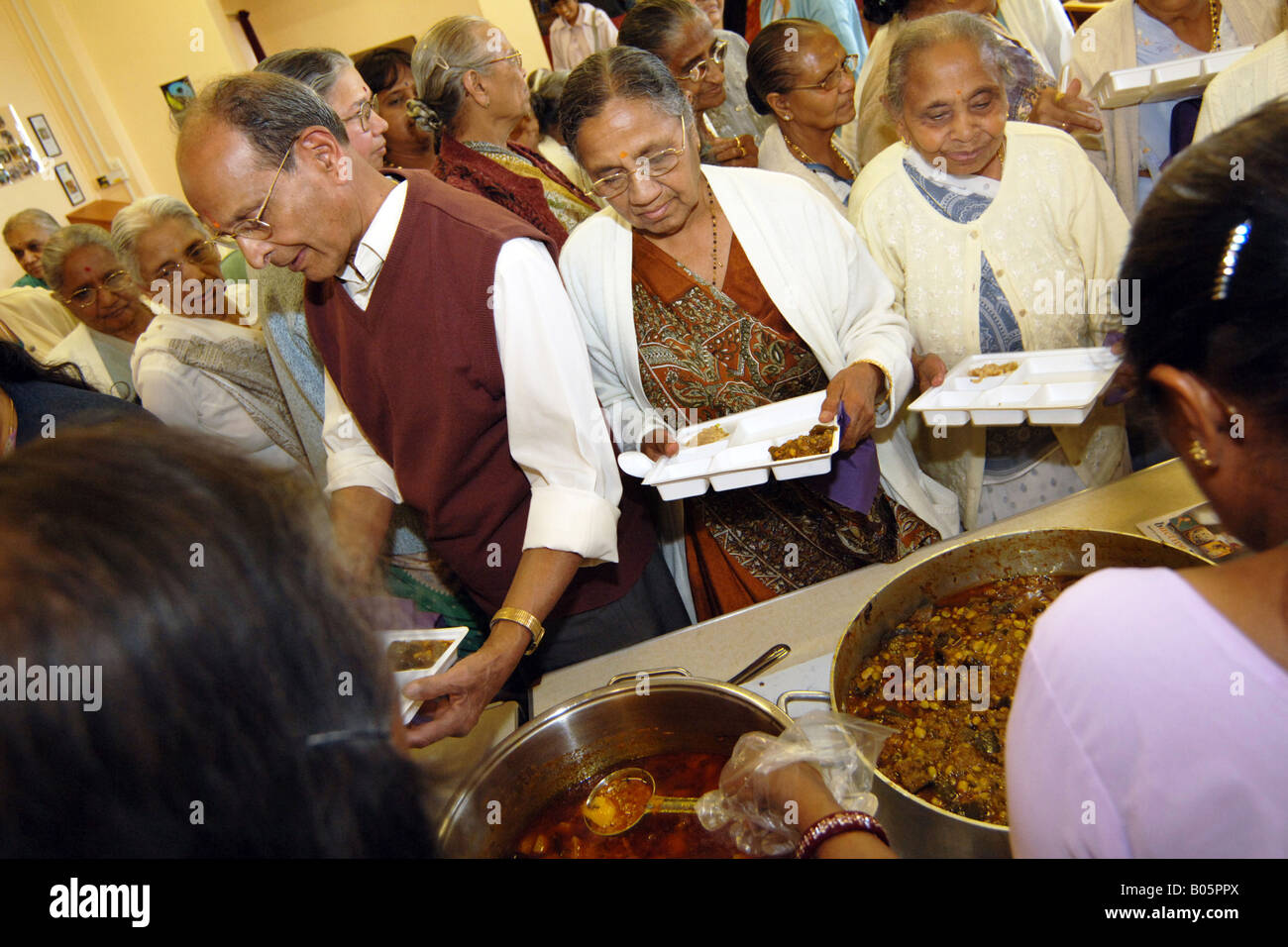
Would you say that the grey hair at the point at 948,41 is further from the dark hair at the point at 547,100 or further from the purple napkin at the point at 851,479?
the dark hair at the point at 547,100

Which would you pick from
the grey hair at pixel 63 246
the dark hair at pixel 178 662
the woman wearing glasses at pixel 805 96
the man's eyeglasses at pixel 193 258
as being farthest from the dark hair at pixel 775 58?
the dark hair at pixel 178 662

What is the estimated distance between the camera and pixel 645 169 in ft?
5.65

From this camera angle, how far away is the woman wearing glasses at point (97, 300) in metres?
2.67

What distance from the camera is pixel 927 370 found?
2012mm

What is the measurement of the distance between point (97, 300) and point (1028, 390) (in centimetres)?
301

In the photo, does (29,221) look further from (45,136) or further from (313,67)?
(313,67)

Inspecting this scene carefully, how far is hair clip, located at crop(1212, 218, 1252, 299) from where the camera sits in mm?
508

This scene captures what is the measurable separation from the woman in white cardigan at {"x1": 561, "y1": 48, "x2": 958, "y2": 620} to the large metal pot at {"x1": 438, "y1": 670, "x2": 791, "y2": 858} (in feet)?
2.49

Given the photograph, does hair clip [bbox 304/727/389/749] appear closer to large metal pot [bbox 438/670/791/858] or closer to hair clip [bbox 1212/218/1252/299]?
large metal pot [bbox 438/670/791/858]

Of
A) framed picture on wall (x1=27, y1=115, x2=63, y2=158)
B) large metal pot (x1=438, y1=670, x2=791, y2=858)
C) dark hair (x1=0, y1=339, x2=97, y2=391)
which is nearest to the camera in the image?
large metal pot (x1=438, y1=670, x2=791, y2=858)

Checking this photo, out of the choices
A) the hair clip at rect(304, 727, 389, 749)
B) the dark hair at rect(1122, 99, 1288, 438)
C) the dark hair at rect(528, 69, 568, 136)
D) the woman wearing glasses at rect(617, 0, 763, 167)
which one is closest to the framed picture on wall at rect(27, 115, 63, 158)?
the dark hair at rect(528, 69, 568, 136)

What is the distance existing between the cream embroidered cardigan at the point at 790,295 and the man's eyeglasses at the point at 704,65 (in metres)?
1.14

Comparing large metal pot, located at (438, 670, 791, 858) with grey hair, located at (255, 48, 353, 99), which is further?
grey hair, located at (255, 48, 353, 99)

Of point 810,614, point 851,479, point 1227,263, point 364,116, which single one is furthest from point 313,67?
point 1227,263
